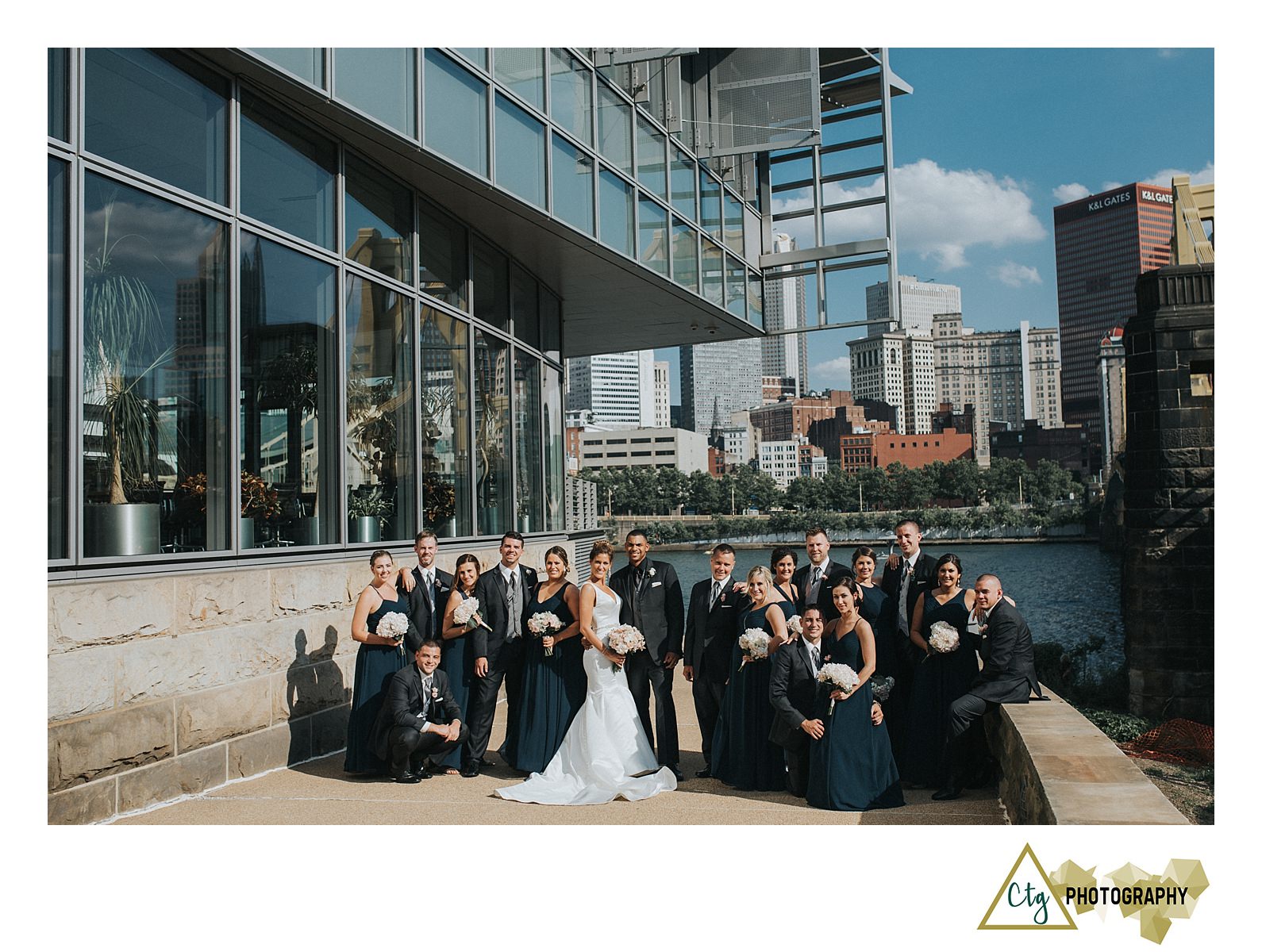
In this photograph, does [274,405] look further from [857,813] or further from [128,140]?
[857,813]

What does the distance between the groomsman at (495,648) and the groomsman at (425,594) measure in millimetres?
338

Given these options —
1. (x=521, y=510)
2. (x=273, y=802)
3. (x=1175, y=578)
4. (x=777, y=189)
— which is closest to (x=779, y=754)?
(x=273, y=802)

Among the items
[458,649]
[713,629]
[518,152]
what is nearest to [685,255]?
[518,152]

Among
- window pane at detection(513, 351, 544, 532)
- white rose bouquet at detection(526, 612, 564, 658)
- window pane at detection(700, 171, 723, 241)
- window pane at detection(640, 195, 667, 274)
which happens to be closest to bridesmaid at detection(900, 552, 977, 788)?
white rose bouquet at detection(526, 612, 564, 658)

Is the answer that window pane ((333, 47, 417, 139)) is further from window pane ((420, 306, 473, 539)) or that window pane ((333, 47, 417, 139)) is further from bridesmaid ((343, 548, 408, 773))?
bridesmaid ((343, 548, 408, 773))

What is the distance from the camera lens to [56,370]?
22.5ft

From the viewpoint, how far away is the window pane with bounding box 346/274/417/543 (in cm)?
1020

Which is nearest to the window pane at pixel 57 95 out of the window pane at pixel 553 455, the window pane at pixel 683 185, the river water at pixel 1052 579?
the window pane at pixel 553 455

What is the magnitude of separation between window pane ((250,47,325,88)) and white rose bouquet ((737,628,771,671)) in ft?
18.3

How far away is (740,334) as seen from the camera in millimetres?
18922

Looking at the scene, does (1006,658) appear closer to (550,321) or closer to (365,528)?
(365,528)

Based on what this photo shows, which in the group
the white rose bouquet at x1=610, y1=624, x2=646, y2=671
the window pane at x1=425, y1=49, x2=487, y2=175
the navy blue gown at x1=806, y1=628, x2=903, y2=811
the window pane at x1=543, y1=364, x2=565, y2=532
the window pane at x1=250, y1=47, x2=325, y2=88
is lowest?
the navy blue gown at x1=806, y1=628, x2=903, y2=811
